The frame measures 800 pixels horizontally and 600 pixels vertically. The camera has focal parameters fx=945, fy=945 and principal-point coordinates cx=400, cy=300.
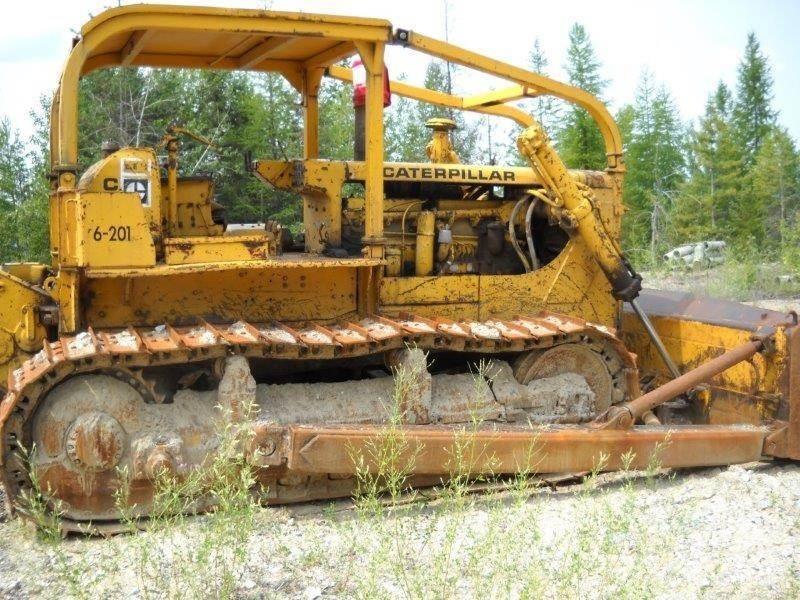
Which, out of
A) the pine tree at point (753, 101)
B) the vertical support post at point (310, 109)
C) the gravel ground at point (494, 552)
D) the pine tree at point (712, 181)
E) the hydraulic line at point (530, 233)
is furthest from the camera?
the pine tree at point (753, 101)

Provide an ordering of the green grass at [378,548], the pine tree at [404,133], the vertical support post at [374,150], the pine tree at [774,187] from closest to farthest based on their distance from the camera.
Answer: the green grass at [378,548] → the vertical support post at [374,150] → the pine tree at [404,133] → the pine tree at [774,187]

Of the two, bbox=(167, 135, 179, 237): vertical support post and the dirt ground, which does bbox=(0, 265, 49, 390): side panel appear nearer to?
bbox=(167, 135, 179, 237): vertical support post

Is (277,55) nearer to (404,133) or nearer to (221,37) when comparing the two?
(221,37)

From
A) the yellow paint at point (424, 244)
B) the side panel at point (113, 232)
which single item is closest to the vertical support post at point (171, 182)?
the side panel at point (113, 232)

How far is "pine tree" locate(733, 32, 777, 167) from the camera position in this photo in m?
43.4

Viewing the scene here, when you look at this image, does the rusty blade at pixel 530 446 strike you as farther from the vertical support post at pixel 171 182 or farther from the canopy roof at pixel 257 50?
the canopy roof at pixel 257 50

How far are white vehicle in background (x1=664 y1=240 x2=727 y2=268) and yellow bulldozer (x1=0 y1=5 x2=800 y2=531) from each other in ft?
37.8

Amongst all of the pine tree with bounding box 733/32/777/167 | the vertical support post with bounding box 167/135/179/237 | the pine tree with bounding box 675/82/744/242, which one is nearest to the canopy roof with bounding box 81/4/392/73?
the vertical support post with bounding box 167/135/179/237

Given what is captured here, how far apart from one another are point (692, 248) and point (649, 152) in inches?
563

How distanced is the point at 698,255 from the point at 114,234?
1931 centimetres

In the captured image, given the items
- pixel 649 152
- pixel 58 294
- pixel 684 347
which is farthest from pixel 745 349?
pixel 649 152

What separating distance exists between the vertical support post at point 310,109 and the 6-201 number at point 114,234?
2.14 m

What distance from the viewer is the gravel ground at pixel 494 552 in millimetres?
4117

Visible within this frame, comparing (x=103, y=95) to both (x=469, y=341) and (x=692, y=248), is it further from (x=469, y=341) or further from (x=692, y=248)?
(x=469, y=341)
